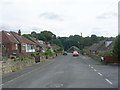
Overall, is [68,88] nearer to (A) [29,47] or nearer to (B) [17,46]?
(B) [17,46]

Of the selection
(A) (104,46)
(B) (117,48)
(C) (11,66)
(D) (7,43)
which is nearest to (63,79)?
(C) (11,66)

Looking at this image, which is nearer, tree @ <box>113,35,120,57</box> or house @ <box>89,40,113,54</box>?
tree @ <box>113,35,120,57</box>

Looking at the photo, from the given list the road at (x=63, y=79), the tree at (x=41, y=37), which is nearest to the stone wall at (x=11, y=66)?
the road at (x=63, y=79)

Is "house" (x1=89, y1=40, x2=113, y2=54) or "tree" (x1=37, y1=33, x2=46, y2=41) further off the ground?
"tree" (x1=37, y1=33, x2=46, y2=41)

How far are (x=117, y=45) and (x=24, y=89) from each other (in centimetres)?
3353

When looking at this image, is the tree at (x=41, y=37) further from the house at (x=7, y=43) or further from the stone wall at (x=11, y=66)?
the stone wall at (x=11, y=66)

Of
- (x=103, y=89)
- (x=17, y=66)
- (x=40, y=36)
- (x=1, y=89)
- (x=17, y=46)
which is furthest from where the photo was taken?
(x=40, y=36)

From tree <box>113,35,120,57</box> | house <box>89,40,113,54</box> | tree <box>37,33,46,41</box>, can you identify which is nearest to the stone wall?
tree <box>113,35,120,57</box>

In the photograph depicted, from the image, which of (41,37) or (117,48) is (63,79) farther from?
(41,37)

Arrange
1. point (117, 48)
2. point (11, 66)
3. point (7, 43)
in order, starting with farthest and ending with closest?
1. point (7, 43)
2. point (117, 48)
3. point (11, 66)

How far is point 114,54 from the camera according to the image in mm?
49594

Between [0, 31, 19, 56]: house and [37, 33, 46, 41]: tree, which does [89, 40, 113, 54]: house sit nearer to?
[0, 31, 19, 56]: house

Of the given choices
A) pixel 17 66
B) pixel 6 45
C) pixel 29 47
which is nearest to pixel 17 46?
pixel 6 45

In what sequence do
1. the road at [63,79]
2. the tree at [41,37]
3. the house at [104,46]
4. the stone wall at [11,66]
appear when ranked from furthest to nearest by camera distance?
the tree at [41,37], the house at [104,46], the stone wall at [11,66], the road at [63,79]
